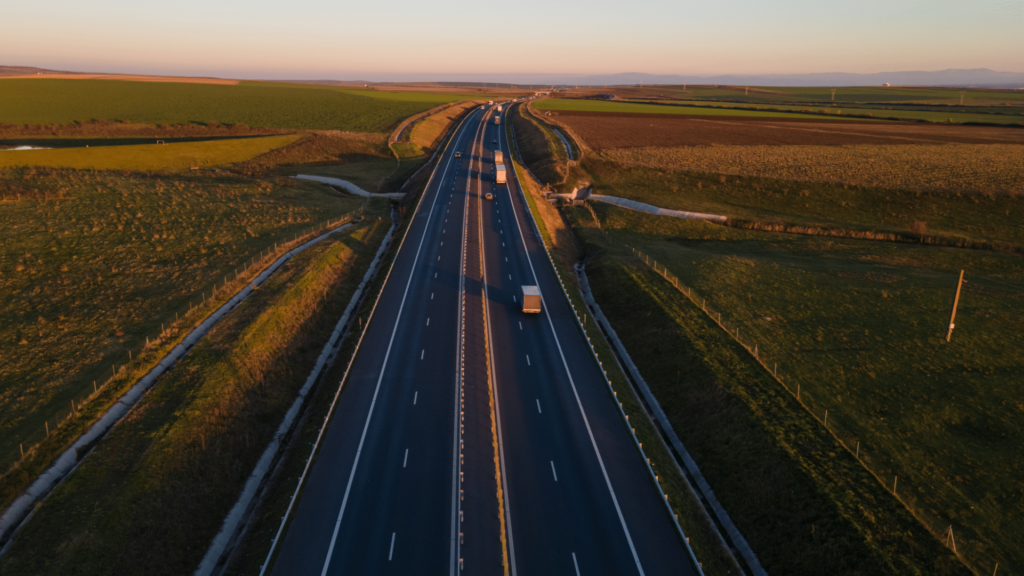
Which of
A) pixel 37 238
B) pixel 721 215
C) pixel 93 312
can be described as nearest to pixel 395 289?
pixel 93 312

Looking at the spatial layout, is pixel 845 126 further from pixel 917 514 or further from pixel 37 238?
pixel 37 238

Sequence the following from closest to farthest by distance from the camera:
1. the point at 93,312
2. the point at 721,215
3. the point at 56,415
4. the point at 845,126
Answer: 1. the point at 56,415
2. the point at 93,312
3. the point at 721,215
4. the point at 845,126

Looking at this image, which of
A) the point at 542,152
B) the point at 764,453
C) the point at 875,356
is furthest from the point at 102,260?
the point at 542,152

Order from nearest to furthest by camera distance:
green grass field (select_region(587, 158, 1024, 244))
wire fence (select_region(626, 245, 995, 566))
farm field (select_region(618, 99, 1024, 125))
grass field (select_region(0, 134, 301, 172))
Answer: wire fence (select_region(626, 245, 995, 566)) → green grass field (select_region(587, 158, 1024, 244)) → grass field (select_region(0, 134, 301, 172)) → farm field (select_region(618, 99, 1024, 125))

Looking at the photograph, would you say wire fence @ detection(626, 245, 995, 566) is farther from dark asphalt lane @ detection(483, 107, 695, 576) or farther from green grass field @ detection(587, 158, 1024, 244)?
green grass field @ detection(587, 158, 1024, 244)

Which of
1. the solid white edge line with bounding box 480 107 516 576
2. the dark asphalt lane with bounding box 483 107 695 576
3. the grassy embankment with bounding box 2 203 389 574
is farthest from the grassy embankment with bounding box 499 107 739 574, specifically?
the grassy embankment with bounding box 2 203 389 574

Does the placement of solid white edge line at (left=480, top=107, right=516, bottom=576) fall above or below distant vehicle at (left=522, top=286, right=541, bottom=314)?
below

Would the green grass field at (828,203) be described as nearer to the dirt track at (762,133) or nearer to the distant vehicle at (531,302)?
the dirt track at (762,133)
